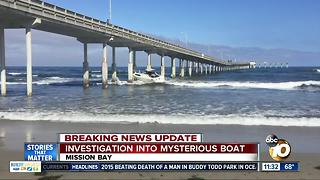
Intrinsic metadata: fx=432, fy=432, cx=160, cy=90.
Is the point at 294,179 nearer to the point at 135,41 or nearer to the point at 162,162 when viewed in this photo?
the point at 162,162

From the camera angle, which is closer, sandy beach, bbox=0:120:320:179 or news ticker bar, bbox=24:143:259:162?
news ticker bar, bbox=24:143:259:162

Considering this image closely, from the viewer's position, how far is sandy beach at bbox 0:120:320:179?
7797mm

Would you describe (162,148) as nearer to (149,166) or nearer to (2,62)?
(149,166)

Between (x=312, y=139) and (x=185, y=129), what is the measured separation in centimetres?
416


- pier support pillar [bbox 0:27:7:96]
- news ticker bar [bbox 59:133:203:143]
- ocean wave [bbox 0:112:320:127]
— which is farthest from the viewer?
pier support pillar [bbox 0:27:7:96]

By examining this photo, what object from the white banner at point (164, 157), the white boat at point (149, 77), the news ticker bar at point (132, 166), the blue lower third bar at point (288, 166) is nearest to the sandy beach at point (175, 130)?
the blue lower third bar at point (288, 166)

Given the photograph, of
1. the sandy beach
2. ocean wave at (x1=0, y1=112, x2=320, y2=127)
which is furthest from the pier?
the sandy beach

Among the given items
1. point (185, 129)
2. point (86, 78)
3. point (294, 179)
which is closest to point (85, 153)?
point (294, 179)

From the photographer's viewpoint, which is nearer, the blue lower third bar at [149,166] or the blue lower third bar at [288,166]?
the blue lower third bar at [149,166]

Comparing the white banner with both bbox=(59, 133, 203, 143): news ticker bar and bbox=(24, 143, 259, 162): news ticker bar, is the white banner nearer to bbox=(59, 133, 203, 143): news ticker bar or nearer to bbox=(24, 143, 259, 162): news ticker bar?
bbox=(24, 143, 259, 162): news ticker bar

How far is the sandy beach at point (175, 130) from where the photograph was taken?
780cm

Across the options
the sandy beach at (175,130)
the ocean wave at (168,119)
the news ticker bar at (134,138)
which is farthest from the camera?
the ocean wave at (168,119)

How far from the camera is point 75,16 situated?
132 ft

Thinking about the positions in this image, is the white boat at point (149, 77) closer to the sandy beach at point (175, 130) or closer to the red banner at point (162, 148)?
the sandy beach at point (175, 130)
